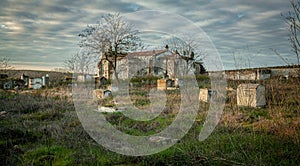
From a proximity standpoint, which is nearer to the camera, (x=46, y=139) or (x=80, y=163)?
(x=80, y=163)

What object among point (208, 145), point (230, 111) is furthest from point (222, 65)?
point (208, 145)

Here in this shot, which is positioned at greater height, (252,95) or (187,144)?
(252,95)

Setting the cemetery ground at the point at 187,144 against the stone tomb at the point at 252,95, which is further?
the stone tomb at the point at 252,95

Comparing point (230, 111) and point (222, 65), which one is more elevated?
point (222, 65)

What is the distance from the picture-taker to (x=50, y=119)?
343 inches

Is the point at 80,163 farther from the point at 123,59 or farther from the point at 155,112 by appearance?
the point at 123,59

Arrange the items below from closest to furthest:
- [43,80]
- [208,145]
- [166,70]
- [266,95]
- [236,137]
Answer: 1. [208,145]
2. [236,137]
3. [266,95]
4. [43,80]
5. [166,70]

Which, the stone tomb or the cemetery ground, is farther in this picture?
the stone tomb

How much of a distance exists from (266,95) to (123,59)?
19420mm

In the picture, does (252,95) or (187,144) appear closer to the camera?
(187,144)

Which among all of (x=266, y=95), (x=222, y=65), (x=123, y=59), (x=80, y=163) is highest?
(x=123, y=59)

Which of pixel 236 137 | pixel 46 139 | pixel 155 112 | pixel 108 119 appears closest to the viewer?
pixel 236 137

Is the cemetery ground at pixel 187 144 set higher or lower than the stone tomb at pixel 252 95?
lower

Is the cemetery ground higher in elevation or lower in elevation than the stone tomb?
lower
